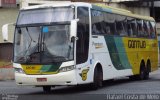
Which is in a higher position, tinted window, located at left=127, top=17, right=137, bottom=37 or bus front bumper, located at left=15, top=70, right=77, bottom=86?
tinted window, located at left=127, top=17, right=137, bottom=37

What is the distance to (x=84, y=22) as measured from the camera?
19906 millimetres

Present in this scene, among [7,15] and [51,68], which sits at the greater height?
[7,15]

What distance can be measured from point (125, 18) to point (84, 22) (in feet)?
18.4

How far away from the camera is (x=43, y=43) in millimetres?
18984

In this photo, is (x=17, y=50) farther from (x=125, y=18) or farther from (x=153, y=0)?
(x=153, y=0)

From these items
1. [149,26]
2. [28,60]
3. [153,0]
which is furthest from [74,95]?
[153,0]

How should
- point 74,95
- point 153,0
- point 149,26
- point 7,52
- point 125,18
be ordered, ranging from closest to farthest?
point 74,95, point 125,18, point 149,26, point 7,52, point 153,0

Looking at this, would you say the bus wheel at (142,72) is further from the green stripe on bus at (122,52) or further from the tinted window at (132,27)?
the green stripe on bus at (122,52)

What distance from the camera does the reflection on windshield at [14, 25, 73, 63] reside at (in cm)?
1877

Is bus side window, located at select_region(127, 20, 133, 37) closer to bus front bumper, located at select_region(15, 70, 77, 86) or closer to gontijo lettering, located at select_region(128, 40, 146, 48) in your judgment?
gontijo lettering, located at select_region(128, 40, 146, 48)

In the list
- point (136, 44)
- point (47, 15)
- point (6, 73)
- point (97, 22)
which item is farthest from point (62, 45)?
point (6, 73)

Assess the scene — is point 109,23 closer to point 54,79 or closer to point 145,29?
point 54,79

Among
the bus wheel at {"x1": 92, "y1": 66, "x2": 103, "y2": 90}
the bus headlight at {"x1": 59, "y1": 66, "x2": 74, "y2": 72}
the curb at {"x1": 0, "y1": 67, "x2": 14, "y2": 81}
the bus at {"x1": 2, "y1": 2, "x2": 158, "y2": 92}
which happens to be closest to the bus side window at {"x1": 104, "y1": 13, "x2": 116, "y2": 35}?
the bus at {"x1": 2, "y1": 2, "x2": 158, "y2": 92}

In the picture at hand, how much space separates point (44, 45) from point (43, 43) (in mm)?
90
